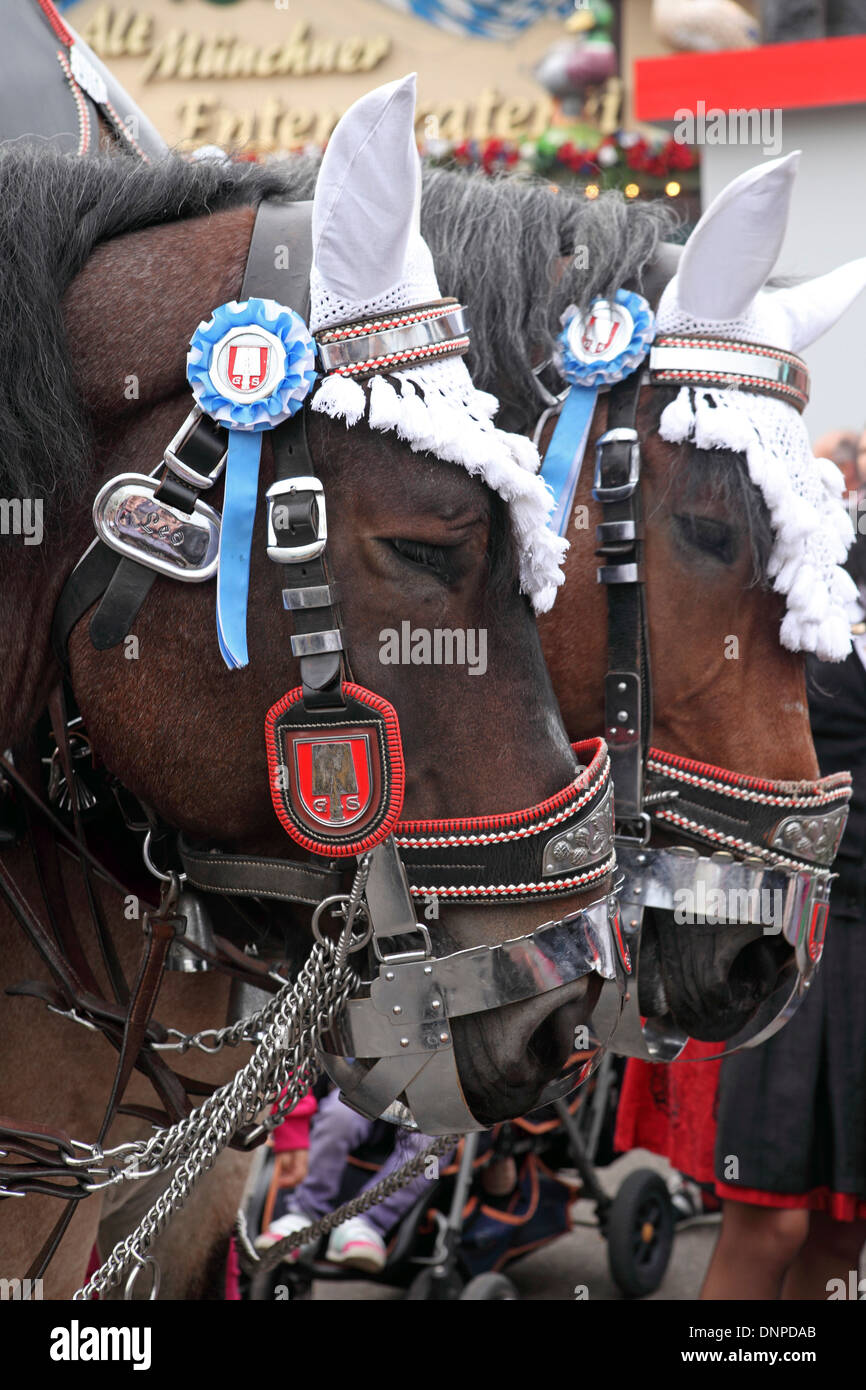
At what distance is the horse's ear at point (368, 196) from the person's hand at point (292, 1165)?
2799 mm

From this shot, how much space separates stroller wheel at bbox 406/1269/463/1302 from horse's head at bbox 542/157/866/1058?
1.94 metres

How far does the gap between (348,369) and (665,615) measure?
1.05 metres

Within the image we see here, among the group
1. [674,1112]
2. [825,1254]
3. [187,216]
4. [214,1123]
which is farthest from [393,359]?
[825,1254]

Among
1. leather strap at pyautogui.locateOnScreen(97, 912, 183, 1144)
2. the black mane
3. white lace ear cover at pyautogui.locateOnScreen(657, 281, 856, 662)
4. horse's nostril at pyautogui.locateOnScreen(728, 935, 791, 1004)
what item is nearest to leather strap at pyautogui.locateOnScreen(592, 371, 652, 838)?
white lace ear cover at pyautogui.locateOnScreen(657, 281, 856, 662)

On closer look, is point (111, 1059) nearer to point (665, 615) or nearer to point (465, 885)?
point (465, 885)

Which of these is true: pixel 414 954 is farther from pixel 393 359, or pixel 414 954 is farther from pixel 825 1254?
pixel 825 1254

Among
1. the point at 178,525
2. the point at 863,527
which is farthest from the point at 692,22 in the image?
the point at 178,525

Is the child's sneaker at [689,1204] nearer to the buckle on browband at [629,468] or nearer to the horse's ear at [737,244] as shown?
the buckle on browband at [629,468]

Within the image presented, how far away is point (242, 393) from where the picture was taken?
163cm

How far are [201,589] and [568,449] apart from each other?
1066mm

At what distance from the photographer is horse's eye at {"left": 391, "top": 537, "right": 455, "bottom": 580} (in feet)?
5.47

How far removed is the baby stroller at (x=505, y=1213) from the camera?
13.5 feet

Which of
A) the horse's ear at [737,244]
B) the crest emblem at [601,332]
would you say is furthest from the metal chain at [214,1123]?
the horse's ear at [737,244]
